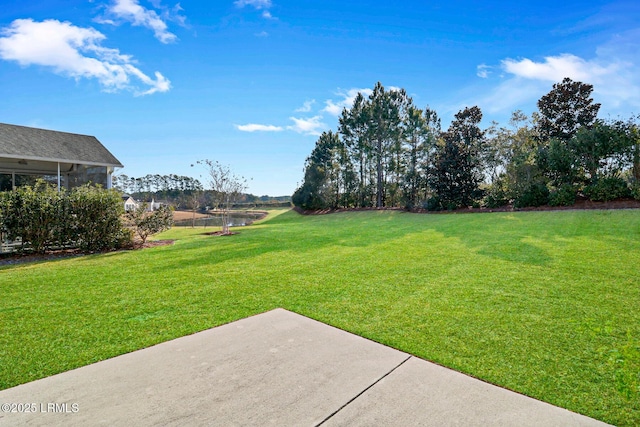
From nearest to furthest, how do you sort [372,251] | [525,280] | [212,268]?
[525,280], [212,268], [372,251]

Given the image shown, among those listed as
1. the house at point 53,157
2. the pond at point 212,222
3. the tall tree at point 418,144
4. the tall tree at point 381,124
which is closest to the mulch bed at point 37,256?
the house at point 53,157

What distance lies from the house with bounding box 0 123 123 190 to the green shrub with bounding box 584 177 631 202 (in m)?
20.0

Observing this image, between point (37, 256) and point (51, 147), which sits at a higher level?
point (51, 147)

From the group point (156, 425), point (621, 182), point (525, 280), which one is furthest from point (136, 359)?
point (621, 182)

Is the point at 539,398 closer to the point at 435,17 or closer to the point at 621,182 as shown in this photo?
the point at 435,17

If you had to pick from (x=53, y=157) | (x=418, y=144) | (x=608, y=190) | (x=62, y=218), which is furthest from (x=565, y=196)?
(x=53, y=157)

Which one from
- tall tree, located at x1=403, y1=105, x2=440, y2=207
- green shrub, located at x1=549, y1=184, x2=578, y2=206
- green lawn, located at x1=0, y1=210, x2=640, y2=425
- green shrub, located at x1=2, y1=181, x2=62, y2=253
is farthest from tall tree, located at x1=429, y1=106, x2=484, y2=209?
green shrub, located at x1=2, y1=181, x2=62, y2=253

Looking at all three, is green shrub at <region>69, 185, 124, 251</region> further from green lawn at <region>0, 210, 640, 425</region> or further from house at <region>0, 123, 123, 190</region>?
house at <region>0, 123, 123, 190</region>

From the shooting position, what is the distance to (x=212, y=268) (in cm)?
567

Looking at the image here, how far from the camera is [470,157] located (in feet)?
60.2

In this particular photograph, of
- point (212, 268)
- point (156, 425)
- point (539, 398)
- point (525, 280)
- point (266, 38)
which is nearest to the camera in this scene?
point (156, 425)

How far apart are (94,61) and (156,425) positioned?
11.3 m

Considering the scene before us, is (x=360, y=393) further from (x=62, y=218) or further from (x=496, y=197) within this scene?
(x=496, y=197)

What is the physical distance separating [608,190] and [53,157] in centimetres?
2166
